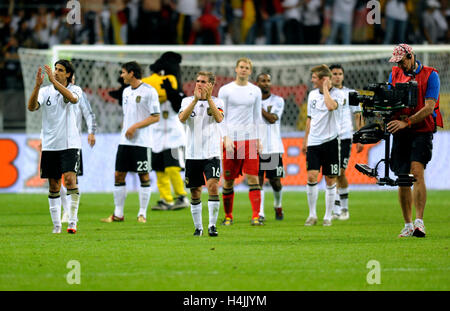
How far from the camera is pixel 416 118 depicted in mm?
9227

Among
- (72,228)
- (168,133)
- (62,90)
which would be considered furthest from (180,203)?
(62,90)

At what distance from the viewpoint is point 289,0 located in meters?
22.8

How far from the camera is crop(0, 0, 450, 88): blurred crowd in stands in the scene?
22188 mm

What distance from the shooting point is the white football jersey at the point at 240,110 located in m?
11.2

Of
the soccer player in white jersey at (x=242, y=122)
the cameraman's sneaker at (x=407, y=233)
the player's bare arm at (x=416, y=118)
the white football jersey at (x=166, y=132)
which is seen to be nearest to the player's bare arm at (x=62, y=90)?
the soccer player in white jersey at (x=242, y=122)

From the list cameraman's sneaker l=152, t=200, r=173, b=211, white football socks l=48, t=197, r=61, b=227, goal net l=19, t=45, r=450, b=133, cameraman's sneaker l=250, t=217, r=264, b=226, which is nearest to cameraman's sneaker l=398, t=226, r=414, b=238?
cameraman's sneaker l=250, t=217, r=264, b=226

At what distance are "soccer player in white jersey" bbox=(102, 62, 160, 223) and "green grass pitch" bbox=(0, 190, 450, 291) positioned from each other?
2.45ft

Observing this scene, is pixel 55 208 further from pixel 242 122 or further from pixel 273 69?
pixel 273 69

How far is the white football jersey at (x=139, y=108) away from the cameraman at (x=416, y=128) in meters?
3.83

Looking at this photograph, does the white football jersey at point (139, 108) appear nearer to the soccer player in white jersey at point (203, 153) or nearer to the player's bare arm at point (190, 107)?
the soccer player in white jersey at point (203, 153)

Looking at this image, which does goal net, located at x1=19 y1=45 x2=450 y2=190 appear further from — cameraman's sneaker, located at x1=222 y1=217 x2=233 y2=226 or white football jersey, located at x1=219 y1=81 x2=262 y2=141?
cameraman's sneaker, located at x1=222 y1=217 x2=233 y2=226
